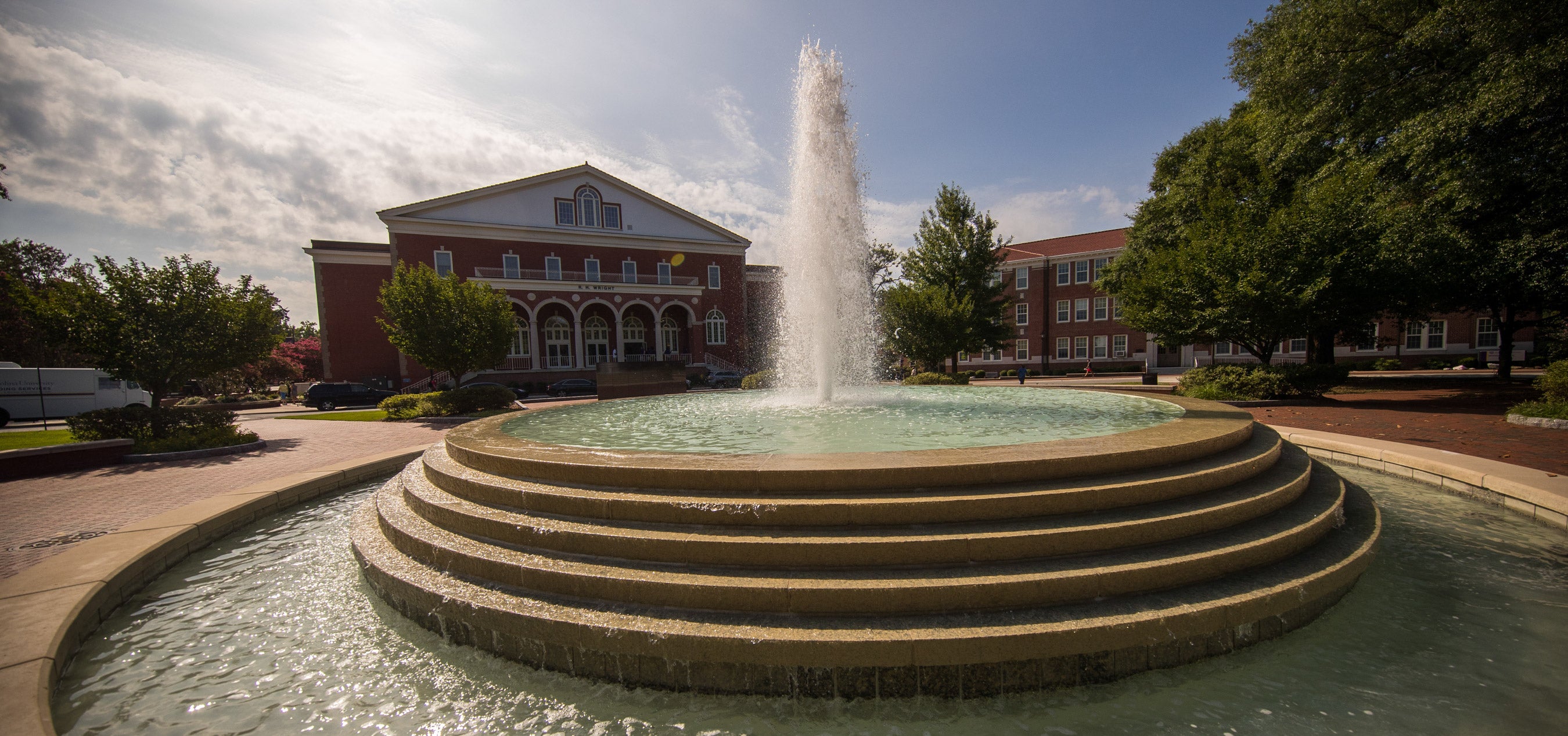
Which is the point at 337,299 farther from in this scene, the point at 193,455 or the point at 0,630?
the point at 0,630

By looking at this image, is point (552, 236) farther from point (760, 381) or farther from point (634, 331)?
point (760, 381)

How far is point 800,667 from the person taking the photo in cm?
339

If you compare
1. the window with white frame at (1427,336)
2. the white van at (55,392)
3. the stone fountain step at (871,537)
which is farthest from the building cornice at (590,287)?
the window with white frame at (1427,336)

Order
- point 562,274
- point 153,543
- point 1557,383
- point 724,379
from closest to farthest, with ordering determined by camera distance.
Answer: point 153,543
point 1557,383
point 724,379
point 562,274

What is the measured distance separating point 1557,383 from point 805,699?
59.5ft

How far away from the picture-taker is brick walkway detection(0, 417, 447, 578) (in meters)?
6.66

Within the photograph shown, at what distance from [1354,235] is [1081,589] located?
20997 mm

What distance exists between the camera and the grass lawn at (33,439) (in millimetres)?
11797

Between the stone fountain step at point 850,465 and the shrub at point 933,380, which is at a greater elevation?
the stone fountain step at point 850,465

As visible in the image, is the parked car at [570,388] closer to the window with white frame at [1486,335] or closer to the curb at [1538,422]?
the curb at [1538,422]

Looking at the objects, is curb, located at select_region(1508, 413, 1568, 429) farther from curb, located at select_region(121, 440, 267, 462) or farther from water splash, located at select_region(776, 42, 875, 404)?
curb, located at select_region(121, 440, 267, 462)

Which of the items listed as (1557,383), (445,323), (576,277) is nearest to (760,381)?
(445,323)

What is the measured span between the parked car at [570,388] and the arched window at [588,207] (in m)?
12.6

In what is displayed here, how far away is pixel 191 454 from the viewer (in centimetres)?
1239
